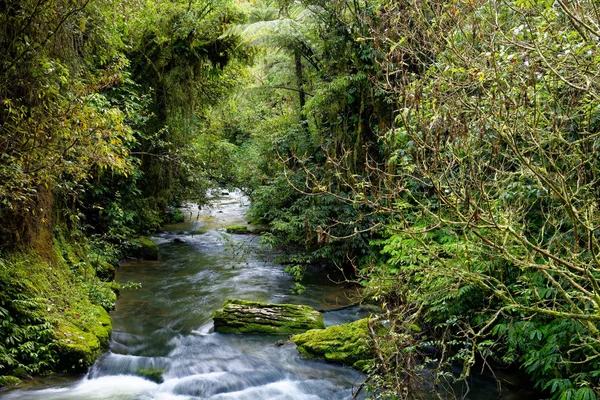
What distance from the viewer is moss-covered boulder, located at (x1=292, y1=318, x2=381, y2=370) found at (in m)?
6.76

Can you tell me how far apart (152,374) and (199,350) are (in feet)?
3.11

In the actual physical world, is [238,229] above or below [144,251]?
below

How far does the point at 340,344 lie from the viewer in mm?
7039

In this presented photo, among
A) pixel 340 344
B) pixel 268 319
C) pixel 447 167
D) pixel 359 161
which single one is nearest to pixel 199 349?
pixel 268 319

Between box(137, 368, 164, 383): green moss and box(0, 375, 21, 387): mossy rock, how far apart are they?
162 centimetres

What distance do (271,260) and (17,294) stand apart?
658cm

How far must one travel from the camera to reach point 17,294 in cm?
622

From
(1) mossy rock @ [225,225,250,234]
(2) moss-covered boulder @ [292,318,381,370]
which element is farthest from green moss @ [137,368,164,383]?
(1) mossy rock @ [225,225,250,234]

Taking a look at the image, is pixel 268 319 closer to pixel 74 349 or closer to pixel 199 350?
pixel 199 350

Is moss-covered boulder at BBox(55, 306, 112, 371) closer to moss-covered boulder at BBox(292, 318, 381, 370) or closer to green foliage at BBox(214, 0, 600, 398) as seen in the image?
moss-covered boulder at BBox(292, 318, 381, 370)

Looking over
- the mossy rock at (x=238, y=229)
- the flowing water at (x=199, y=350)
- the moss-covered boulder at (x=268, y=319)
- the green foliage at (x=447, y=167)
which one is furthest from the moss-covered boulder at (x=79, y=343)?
the mossy rock at (x=238, y=229)

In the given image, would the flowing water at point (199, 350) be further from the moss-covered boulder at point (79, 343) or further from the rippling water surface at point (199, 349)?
the moss-covered boulder at point (79, 343)

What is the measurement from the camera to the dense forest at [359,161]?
162 inches

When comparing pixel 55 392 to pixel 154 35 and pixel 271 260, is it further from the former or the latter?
pixel 154 35
